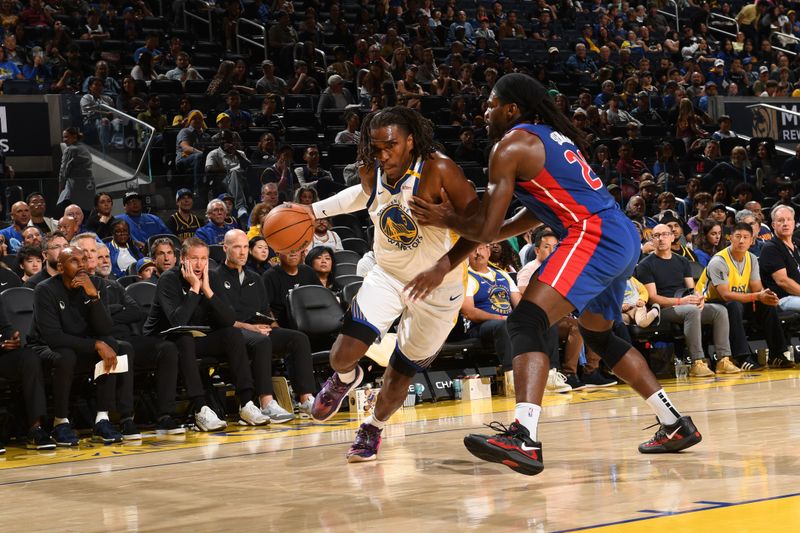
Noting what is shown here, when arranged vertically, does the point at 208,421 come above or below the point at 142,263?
below

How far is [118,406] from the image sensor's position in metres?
7.50

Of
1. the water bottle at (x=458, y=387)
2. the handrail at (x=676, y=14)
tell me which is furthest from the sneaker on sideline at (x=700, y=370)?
the handrail at (x=676, y=14)

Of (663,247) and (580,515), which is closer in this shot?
(580,515)

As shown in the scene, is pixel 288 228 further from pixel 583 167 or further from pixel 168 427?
pixel 168 427

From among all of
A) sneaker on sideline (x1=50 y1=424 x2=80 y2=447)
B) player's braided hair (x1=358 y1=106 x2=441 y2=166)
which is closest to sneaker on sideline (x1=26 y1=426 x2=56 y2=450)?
sneaker on sideline (x1=50 y1=424 x2=80 y2=447)

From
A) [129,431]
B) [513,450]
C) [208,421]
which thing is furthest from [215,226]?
[513,450]

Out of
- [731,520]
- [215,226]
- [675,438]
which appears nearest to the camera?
[731,520]

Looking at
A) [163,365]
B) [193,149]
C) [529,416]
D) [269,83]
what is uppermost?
[269,83]

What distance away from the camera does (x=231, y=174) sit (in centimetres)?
1115

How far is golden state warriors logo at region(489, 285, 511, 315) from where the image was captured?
30.9 feet

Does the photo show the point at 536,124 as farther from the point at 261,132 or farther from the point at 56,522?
the point at 261,132

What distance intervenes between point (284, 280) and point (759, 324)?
4893 mm

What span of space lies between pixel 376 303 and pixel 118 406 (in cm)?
299

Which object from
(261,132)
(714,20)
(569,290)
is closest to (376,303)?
(569,290)
